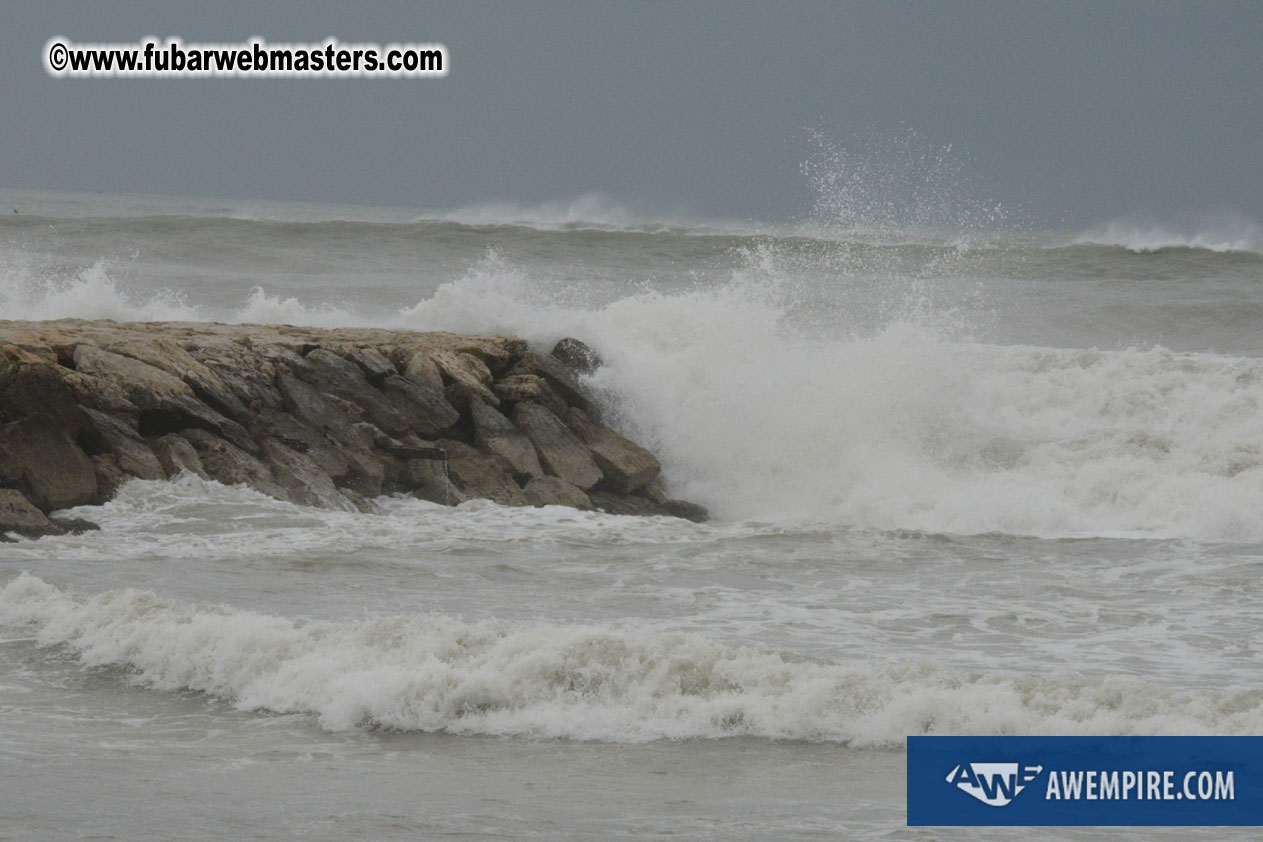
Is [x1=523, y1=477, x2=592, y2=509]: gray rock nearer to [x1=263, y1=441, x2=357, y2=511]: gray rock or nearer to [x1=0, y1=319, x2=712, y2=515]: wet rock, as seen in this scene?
[x1=0, y1=319, x2=712, y2=515]: wet rock

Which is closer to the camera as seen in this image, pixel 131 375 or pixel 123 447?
pixel 123 447

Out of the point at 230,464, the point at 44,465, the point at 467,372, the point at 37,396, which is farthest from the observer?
the point at 467,372

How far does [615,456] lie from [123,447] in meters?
3.97

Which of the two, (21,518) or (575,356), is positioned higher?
(575,356)

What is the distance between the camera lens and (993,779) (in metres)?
5.25

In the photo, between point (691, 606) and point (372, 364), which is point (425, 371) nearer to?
point (372, 364)

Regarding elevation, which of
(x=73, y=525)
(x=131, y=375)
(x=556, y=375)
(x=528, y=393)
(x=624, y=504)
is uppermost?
(x=556, y=375)

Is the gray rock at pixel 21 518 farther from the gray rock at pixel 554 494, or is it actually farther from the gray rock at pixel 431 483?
the gray rock at pixel 554 494

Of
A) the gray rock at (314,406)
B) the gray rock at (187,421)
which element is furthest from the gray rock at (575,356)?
the gray rock at (187,421)

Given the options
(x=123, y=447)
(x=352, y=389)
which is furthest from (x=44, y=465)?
(x=352, y=389)

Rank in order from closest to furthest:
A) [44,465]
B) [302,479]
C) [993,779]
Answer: [993,779] → [44,465] → [302,479]

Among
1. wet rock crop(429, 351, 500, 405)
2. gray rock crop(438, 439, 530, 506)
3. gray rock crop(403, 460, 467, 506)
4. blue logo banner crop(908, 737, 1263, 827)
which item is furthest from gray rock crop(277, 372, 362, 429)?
blue logo banner crop(908, 737, 1263, 827)

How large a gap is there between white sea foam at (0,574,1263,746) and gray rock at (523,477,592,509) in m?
4.24

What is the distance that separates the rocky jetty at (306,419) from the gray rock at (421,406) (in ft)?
0.04
